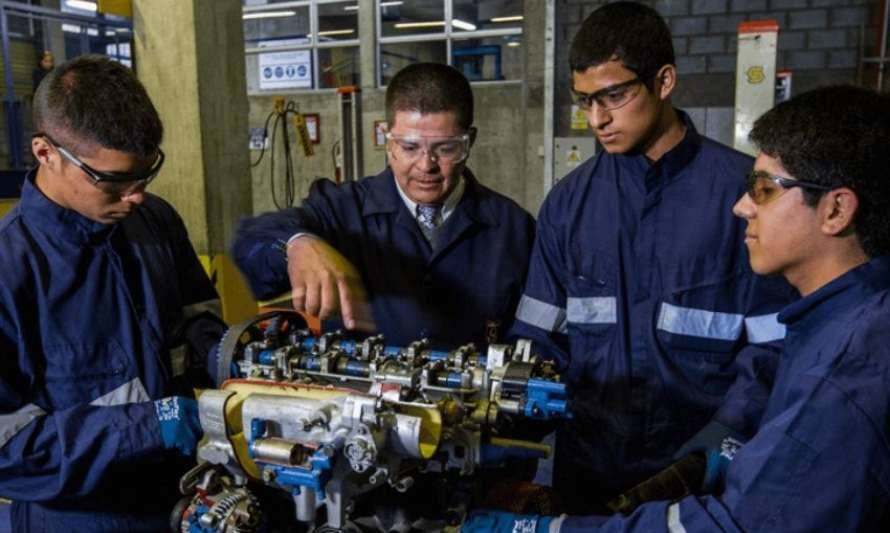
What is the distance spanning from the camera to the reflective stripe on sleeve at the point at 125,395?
53.9 inches

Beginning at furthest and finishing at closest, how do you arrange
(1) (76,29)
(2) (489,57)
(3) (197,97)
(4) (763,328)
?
1. (2) (489,57)
2. (1) (76,29)
3. (3) (197,97)
4. (4) (763,328)

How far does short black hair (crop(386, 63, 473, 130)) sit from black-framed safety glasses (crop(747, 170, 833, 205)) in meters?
0.69

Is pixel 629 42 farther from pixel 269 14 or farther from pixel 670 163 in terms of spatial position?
pixel 269 14

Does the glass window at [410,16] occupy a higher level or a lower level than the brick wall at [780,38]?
higher

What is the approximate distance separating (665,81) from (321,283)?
89 centimetres

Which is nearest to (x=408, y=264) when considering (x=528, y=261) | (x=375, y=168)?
(x=528, y=261)

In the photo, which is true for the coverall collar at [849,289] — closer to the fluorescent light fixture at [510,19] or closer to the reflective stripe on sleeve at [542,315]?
the reflective stripe on sleeve at [542,315]

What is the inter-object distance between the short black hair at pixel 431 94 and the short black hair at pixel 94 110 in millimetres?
551

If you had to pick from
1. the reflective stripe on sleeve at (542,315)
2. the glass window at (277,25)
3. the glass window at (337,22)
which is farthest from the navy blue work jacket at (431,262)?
the glass window at (277,25)

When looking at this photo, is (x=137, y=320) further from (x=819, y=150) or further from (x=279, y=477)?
(x=819, y=150)

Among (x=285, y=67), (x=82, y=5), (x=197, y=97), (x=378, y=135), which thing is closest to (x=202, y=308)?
A: (x=197, y=97)

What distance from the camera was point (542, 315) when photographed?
165 centimetres

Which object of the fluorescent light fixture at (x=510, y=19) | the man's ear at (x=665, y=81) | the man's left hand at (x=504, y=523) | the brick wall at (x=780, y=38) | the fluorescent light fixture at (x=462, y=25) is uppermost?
the fluorescent light fixture at (x=510, y=19)

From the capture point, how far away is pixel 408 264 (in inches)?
71.4
